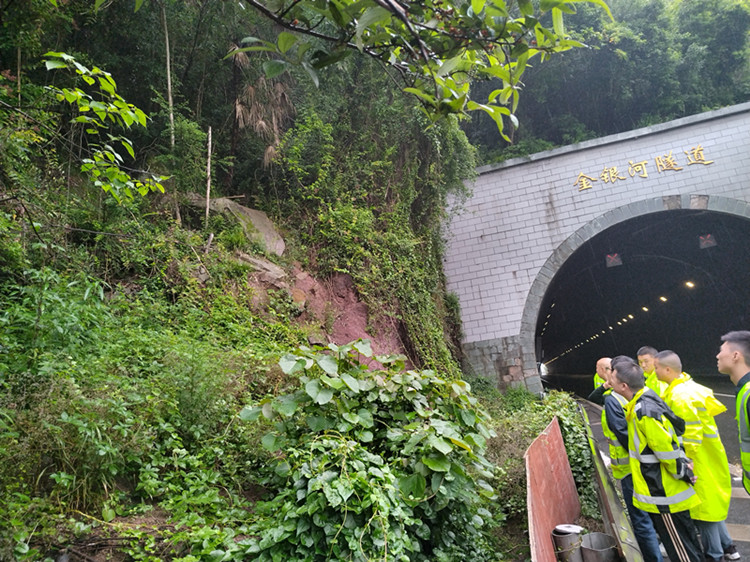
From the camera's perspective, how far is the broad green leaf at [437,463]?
7.70 ft

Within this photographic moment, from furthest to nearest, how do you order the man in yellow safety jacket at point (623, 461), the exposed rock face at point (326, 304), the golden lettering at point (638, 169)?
the golden lettering at point (638, 169) < the exposed rock face at point (326, 304) < the man in yellow safety jacket at point (623, 461)

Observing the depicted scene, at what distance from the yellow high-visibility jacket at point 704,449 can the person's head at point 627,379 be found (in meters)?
0.24

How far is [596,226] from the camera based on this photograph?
453 inches

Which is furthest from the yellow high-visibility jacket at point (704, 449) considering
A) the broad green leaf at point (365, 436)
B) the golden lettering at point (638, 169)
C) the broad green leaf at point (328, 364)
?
the golden lettering at point (638, 169)

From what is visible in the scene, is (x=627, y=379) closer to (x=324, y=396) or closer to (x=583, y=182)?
(x=324, y=396)

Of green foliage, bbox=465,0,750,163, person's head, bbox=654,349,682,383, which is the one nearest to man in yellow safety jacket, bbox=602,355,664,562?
person's head, bbox=654,349,682,383

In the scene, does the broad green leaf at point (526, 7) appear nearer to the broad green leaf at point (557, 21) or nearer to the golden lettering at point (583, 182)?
the broad green leaf at point (557, 21)

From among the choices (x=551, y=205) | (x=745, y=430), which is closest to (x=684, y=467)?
(x=745, y=430)

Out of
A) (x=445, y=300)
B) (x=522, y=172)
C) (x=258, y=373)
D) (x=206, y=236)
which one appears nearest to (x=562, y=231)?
(x=522, y=172)

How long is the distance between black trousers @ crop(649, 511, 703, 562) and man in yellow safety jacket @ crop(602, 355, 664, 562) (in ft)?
0.39

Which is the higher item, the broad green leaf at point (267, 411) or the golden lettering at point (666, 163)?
the golden lettering at point (666, 163)

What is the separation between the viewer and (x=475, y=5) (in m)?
1.33

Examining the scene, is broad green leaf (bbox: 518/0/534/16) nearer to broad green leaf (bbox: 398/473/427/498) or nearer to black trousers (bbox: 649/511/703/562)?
broad green leaf (bbox: 398/473/427/498)

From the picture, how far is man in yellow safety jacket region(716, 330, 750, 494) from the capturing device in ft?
9.38
